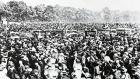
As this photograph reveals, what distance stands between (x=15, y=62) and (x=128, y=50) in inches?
191

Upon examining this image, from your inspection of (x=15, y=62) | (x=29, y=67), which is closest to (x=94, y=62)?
(x=29, y=67)

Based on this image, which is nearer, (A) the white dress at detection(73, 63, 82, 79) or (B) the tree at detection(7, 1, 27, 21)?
(A) the white dress at detection(73, 63, 82, 79)

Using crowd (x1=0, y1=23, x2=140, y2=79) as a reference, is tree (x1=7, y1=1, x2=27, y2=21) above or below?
below

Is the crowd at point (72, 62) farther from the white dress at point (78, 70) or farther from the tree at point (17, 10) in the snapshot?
the tree at point (17, 10)

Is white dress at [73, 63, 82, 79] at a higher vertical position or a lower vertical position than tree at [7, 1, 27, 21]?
higher

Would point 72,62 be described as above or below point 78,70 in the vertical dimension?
below

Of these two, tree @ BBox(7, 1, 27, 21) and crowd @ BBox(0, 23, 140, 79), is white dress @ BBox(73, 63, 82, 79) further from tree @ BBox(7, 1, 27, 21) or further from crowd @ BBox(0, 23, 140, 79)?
tree @ BBox(7, 1, 27, 21)

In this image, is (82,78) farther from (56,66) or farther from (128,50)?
(128,50)

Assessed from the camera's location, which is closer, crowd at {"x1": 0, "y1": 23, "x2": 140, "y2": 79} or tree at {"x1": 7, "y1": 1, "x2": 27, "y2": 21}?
crowd at {"x1": 0, "y1": 23, "x2": 140, "y2": 79}

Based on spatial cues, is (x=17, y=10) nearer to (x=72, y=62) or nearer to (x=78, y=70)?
(x=72, y=62)

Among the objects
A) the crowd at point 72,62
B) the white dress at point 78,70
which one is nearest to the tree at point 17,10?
the crowd at point 72,62

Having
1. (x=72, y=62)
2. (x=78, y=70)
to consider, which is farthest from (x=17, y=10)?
(x=78, y=70)

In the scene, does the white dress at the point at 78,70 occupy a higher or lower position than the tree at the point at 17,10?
higher

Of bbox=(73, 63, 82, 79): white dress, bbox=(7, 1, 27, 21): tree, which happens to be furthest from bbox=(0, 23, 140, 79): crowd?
bbox=(7, 1, 27, 21): tree
